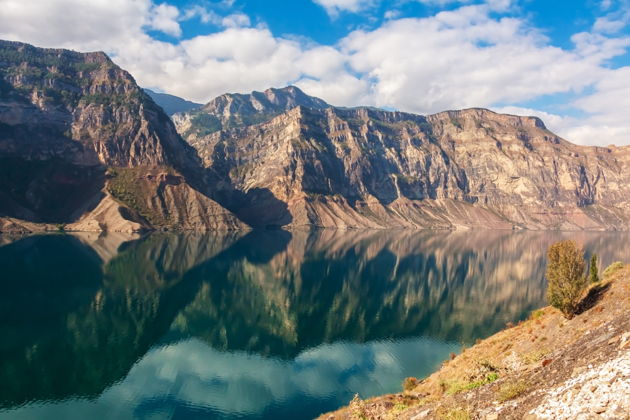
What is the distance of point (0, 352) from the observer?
5616 centimetres

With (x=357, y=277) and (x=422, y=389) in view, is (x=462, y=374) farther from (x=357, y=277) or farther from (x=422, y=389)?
(x=357, y=277)

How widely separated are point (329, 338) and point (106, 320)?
41.1 meters

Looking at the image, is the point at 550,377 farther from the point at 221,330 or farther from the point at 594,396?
the point at 221,330

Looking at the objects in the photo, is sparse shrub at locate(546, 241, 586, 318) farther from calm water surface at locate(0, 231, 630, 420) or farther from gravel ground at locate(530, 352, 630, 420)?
calm water surface at locate(0, 231, 630, 420)

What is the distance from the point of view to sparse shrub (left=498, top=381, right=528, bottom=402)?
1885 centimetres

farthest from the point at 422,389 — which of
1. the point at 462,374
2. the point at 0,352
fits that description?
the point at 0,352

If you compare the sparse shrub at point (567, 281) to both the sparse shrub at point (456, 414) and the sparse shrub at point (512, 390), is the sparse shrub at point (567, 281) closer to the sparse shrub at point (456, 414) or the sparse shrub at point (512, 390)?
the sparse shrub at point (512, 390)

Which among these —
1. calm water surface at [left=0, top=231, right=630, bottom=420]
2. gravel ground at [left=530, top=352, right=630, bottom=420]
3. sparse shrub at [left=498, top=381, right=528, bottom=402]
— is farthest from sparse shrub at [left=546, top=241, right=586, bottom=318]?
calm water surface at [left=0, top=231, right=630, bottom=420]

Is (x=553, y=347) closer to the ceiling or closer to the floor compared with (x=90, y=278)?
closer to the ceiling

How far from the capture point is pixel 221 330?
78.4 metres

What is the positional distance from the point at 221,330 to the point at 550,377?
67.5 meters

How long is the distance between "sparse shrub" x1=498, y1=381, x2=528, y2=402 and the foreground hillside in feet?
0.15

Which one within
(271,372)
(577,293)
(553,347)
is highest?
(577,293)

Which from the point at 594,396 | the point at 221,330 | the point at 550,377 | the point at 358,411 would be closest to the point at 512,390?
the point at 550,377
